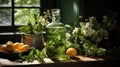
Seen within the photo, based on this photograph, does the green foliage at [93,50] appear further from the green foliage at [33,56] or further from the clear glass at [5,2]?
the clear glass at [5,2]

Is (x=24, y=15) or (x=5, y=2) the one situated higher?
(x=5, y=2)

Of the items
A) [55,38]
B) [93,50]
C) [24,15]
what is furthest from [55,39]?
[24,15]

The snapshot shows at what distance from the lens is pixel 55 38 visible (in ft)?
6.28

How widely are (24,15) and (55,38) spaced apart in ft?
3.19

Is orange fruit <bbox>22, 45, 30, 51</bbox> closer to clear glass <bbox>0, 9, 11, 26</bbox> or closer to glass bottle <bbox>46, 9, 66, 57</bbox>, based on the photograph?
glass bottle <bbox>46, 9, 66, 57</bbox>

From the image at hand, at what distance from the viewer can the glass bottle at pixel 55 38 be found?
6.23 ft

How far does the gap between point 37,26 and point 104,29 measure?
0.46 metres

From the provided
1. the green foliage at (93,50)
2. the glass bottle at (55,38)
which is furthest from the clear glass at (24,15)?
the green foliage at (93,50)

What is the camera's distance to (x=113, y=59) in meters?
1.86

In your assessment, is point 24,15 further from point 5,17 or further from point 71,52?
point 71,52

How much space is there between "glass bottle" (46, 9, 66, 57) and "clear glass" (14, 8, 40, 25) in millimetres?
800

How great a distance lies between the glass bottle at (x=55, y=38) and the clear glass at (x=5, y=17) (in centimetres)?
87

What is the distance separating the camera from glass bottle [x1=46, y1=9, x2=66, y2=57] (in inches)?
74.8

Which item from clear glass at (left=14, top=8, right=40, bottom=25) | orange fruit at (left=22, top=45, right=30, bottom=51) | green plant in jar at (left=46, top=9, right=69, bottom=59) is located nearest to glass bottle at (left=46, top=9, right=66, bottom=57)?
green plant in jar at (left=46, top=9, right=69, bottom=59)
